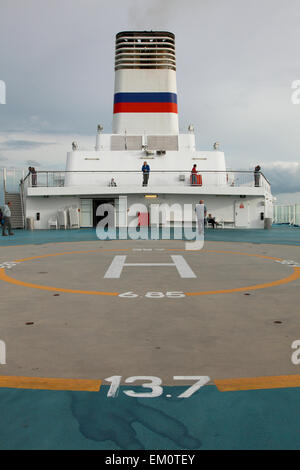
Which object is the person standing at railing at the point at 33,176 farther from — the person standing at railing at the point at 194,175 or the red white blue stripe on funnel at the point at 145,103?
the person standing at railing at the point at 194,175

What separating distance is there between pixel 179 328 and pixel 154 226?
2157 centimetres

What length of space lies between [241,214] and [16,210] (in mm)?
15752

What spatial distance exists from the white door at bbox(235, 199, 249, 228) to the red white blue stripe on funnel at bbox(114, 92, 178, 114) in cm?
888

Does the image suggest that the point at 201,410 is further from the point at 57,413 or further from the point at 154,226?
the point at 154,226

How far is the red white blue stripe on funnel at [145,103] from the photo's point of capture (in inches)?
1168

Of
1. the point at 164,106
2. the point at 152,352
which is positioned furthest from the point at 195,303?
the point at 164,106

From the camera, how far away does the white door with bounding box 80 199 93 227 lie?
26875mm

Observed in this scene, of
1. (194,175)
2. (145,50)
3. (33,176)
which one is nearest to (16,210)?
(33,176)

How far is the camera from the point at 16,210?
94.0 ft

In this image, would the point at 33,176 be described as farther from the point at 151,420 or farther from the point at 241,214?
the point at 151,420

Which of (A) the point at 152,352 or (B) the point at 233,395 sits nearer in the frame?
(B) the point at 233,395

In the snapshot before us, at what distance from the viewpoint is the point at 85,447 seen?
7.86ft

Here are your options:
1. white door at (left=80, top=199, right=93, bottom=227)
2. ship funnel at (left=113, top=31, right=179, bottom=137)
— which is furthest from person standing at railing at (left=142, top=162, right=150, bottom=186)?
ship funnel at (left=113, top=31, right=179, bottom=137)

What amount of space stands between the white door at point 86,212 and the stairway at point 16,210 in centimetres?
439
